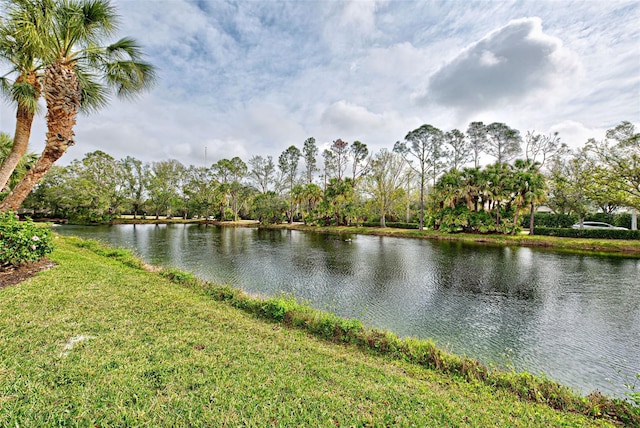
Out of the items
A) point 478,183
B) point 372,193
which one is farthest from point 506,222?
point 372,193

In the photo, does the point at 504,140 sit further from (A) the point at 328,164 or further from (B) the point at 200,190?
(B) the point at 200,190

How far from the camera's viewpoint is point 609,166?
2206cm

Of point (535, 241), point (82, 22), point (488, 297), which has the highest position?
point (82, 22)

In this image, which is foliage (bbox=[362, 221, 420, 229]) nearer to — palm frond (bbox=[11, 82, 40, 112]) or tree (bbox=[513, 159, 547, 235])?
tree (bbox=[513, 159, 547, 235])

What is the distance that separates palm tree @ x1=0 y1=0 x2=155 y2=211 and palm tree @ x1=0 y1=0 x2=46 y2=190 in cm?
15

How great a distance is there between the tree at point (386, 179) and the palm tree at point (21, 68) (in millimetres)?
32076

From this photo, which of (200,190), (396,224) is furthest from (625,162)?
(200,190)

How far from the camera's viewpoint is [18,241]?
22.0 feet

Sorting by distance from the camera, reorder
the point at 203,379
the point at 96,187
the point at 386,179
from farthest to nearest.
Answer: the point at 96,187 → the point at 386,179 → the point at 203,379

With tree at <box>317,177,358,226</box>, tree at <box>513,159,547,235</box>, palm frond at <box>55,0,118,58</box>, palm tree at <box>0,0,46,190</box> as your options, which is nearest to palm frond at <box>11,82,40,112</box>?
palm tree at <box>0,0,46,190</box>

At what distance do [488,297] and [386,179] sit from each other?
2770 centimetres

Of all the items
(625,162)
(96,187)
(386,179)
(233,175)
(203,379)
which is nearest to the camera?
(203,379)

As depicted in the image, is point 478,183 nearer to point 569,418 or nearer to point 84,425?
point 569,418

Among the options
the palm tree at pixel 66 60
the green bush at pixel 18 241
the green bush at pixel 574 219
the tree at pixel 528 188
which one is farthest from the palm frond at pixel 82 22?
the green bush at pixel 574 219
